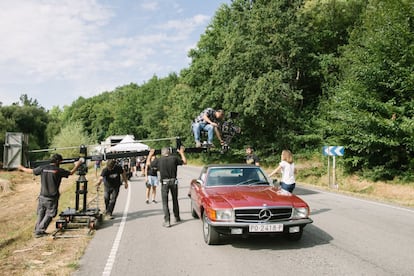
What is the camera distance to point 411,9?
57.1ft

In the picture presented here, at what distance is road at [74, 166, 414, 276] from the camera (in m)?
5.45

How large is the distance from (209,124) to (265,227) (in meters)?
4.23

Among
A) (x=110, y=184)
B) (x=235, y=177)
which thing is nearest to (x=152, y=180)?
(x=110, y=184)

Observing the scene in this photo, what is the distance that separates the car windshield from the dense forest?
34.5 ft

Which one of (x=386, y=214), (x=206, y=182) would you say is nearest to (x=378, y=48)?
(x=386, y=214)

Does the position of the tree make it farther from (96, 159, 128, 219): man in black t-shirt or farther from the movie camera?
(96, 159, 128, 219): man in black t-shirt

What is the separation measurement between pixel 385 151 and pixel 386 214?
363 inches

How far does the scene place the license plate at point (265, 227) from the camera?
620 cm

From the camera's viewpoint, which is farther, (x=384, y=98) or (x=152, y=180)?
(x=384, y=98)

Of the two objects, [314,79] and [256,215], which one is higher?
[314,79]

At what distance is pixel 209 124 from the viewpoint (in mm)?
9859

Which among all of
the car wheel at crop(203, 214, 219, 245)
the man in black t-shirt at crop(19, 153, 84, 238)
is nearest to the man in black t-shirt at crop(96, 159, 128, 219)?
the man in black t-shirt at crop(19, 153, 84, 238)

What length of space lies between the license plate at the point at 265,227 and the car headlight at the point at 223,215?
0.39 metres

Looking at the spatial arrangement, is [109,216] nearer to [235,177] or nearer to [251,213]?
[235,177]
